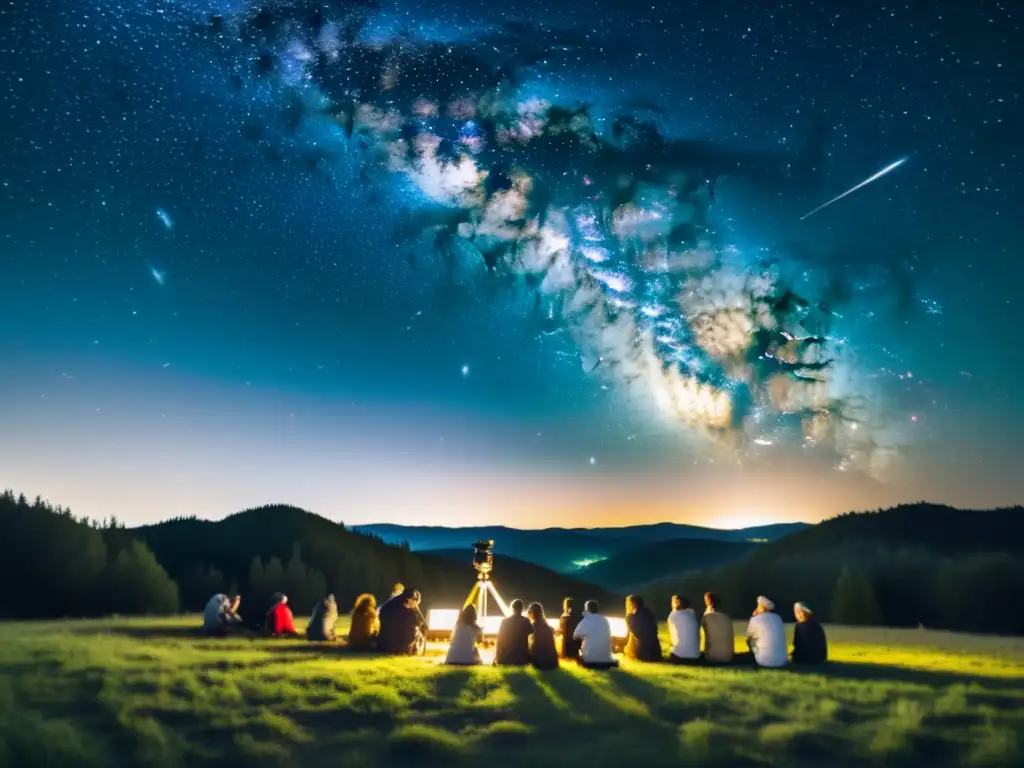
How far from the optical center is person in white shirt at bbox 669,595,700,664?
51.9 feet

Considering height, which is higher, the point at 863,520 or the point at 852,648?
the point at 863,520

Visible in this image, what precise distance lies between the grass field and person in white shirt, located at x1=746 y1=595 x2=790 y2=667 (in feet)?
2.99

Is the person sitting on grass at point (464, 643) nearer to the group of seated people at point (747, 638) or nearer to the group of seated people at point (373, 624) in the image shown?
the group of seated people at point (373, 624)

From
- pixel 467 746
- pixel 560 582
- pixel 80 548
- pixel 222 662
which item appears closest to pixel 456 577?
pixel 560 582

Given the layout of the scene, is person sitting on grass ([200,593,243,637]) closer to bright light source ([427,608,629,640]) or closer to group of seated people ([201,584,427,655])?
group of seated people ([201,584,427,655])

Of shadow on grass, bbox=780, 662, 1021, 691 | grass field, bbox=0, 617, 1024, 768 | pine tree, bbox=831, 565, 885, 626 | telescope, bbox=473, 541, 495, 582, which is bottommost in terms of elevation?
pine tree, bbox=831, 565, 885, 626

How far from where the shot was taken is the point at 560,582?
340 ft

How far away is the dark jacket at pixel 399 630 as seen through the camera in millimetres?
16909

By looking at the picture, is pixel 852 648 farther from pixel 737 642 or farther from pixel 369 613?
pixel 369 613

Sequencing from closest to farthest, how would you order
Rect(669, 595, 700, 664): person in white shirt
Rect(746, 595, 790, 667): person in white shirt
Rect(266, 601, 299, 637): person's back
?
Rect(746, 595, 790, 667): person in white shirt → Rect(669, 595, 700, 664): person in white shirt → Rect(266, 601, 299, 637): person's back

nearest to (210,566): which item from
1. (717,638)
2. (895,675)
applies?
(717,638)

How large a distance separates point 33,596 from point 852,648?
39.8 meters

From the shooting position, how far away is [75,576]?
42094 millimetres

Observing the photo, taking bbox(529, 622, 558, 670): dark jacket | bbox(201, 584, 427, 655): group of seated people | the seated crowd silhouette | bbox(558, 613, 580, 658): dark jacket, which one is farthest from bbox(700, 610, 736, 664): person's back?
bbox(201, 584, 427, 655): group of seated people
